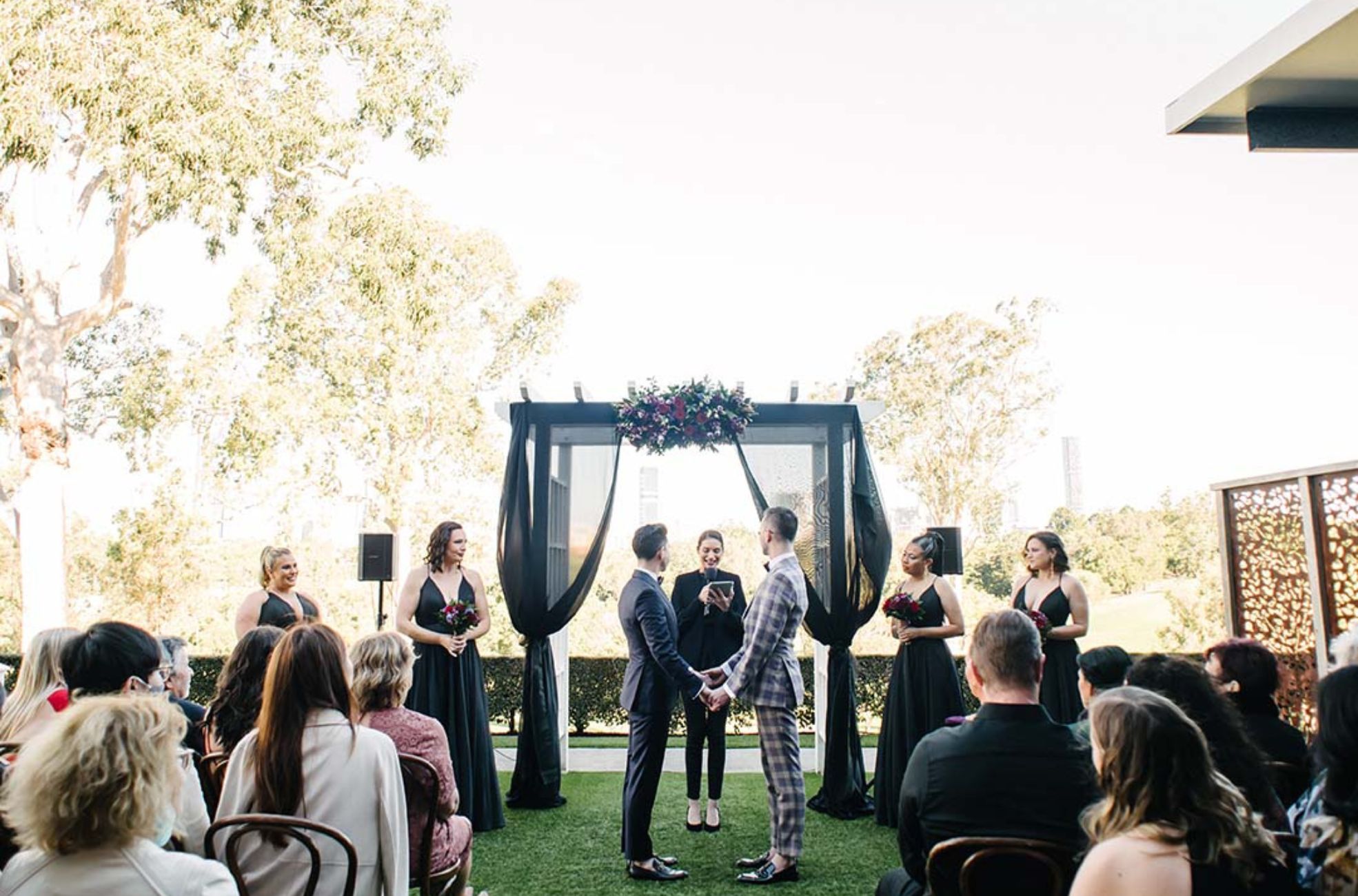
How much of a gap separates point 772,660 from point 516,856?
65.5 inches

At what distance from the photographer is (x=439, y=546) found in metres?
5.21

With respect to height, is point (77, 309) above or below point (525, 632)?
above

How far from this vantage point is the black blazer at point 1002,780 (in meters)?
2.17

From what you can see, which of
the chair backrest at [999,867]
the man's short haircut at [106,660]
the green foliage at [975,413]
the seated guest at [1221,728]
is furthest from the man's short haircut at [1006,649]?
the green foliage at [975,413]

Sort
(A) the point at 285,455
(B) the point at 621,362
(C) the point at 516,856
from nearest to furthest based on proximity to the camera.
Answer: (C) the point at 516,856, (A) the point at 285,455, (B) the point at 621,362

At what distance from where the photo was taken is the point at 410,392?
15516mm

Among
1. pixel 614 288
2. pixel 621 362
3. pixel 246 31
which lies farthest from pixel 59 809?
pixel 614 288

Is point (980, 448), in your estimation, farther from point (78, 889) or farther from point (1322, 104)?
point (78, 889)

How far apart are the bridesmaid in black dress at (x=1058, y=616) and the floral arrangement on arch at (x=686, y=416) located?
1.88m

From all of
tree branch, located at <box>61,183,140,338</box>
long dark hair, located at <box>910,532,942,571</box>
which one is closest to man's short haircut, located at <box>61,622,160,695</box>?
long dark hair, located at <box>910,532,942,571</box>

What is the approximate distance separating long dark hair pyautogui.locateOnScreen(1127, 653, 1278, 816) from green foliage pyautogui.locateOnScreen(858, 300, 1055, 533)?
1784cm


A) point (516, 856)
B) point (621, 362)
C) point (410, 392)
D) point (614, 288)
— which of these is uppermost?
point (614, 288)

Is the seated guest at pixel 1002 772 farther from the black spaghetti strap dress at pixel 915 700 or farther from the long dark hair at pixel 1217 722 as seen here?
the black spaghetti strap dress at pixel 915 700

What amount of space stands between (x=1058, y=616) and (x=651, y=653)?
226cm
